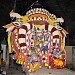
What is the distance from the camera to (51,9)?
29.1 ft

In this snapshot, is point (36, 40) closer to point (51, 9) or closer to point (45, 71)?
point (45, 71)

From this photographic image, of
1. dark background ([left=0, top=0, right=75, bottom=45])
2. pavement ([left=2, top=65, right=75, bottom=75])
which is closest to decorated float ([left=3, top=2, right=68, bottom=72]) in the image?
pavement ([left=2, top=65, right=75, bottom=75])

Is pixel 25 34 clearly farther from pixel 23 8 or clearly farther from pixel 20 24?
pixel 23 8

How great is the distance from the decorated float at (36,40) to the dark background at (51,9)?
50.4 inches

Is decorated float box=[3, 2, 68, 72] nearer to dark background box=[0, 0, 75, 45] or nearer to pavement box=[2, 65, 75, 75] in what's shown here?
pavement box=[2, 65, 75, 75]

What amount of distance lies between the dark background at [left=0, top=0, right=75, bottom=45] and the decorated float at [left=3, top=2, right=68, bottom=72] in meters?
1.28

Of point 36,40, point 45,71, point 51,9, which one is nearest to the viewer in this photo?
point 36,40

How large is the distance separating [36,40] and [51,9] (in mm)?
1723

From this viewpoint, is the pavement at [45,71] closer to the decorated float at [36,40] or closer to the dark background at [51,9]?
the decorated float at [36,40]

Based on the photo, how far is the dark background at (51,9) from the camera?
28.7 feet

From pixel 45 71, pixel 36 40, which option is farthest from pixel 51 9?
pixel 45 71

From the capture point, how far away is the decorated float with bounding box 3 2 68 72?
24.0 feet

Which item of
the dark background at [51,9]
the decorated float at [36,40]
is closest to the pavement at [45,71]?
the decorated float at [36,40]

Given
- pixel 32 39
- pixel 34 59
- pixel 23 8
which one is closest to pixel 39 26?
pixel 32 39
